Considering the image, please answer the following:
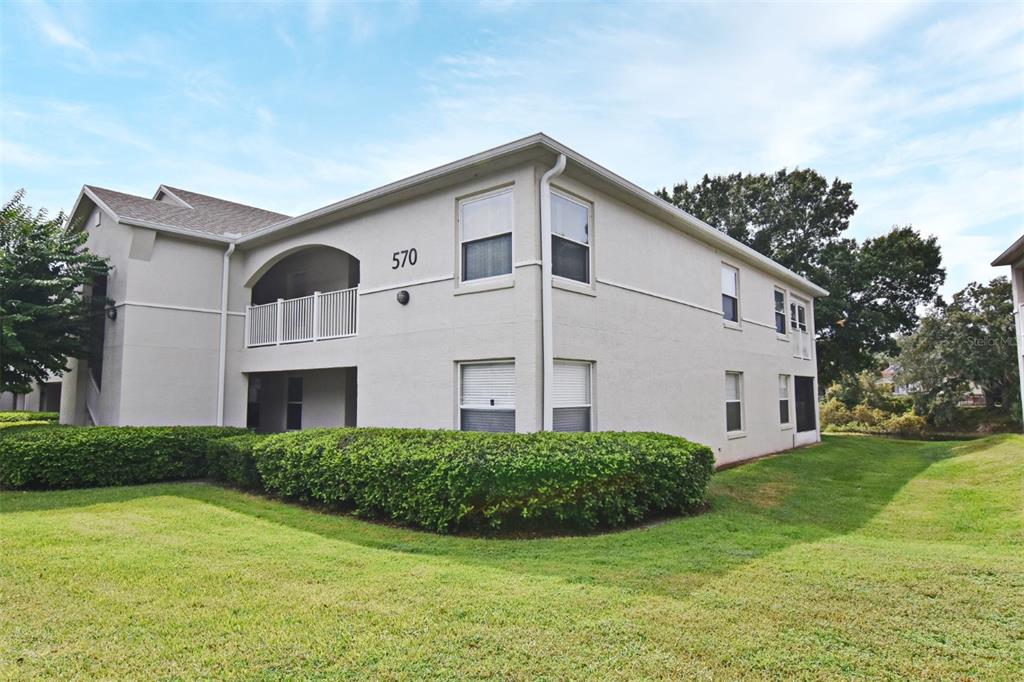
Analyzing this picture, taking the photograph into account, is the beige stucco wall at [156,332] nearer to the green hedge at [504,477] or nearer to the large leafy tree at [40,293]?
the large leafy tree at [40,293]

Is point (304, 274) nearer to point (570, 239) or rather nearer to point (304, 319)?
point (304, 319)

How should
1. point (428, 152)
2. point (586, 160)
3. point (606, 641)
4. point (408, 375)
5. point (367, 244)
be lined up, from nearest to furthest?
point (606, 641)
point (586, 160)
point (408, 375)
point (367, 244)
point (428, 152)

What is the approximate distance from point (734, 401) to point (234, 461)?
11037 millimetres

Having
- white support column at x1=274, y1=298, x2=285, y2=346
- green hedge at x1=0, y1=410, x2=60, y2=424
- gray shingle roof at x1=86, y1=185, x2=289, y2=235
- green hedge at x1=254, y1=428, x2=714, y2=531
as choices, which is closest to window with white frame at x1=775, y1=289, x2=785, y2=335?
green hedge at x1=254, y1=428, x2=714, y2=531

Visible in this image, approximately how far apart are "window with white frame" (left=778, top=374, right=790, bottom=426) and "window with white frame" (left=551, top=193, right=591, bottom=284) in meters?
10.8

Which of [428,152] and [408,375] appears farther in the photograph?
[428,152]

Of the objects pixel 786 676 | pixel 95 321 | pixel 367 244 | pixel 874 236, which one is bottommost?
pixel 786 676

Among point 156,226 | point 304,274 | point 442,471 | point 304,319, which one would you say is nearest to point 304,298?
point 304,319

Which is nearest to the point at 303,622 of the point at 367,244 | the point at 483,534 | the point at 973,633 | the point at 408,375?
the point at 483,534

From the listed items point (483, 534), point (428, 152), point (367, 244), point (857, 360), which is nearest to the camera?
point (483, 534)

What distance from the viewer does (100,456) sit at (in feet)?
32.9

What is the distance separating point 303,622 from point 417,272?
6855mm

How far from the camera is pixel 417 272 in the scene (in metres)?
10.2

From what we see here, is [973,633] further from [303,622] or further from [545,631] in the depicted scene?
[303,622]
